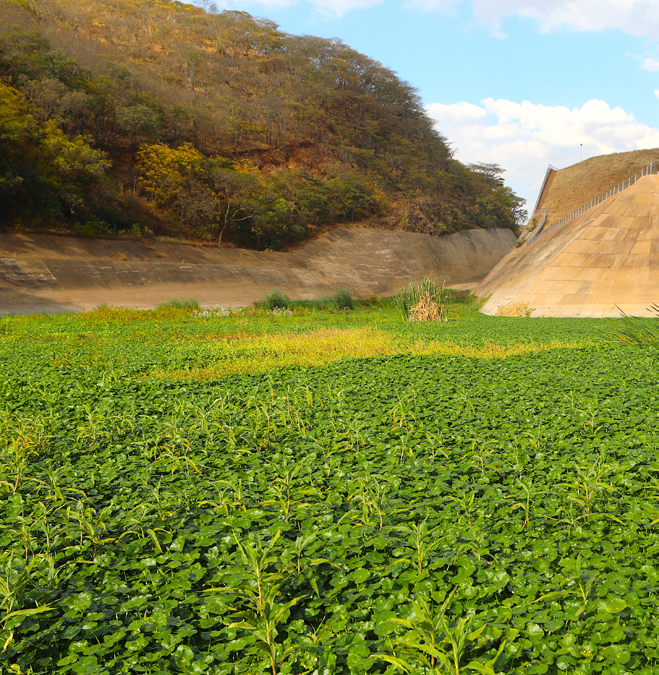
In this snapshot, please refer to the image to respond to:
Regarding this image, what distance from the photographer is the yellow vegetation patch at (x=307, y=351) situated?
9273 mm

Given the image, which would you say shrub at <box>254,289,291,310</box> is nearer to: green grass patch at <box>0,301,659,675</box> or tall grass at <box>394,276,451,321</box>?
tall grass at <box>394,276,451,321</box>

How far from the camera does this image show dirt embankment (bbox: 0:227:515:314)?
981 inches

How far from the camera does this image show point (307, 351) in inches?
436

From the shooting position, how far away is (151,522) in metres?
3.59

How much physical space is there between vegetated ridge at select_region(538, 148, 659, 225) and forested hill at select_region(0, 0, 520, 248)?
62.1 ft

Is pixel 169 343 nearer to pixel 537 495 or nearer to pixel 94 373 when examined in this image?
pixel 94 373

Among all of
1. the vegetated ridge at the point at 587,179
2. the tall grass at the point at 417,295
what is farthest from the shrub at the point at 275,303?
the vegetated ridge at the point at 587,179

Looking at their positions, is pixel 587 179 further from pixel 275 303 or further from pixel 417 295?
pixel 275 303

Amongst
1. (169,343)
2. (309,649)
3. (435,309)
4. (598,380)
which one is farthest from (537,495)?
(435,309)

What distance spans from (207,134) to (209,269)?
16.2 m

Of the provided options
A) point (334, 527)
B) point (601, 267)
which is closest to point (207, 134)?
point (601, 267)

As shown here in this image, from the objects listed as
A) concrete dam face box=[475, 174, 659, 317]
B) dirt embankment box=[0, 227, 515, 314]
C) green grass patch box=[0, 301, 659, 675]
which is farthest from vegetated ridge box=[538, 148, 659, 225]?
green grass patch box=[0, 301, 659, 675]

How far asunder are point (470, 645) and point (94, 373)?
7.85 m

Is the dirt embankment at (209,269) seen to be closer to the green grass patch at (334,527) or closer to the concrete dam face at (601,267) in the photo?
the concrete dam face at (601,267)
